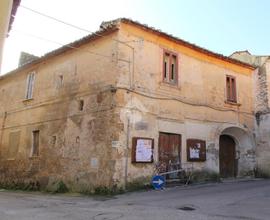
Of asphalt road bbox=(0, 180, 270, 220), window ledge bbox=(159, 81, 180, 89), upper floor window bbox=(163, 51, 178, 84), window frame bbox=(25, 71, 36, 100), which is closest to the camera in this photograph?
asphalt road bbox=(0, 180, 270, 220)

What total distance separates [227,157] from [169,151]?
4361 millimetres

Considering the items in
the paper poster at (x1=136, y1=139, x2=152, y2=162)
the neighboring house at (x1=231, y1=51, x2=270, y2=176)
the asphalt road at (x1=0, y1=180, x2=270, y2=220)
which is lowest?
the asphalt road at (x1=0, y1=180, x2=270, y2=220)

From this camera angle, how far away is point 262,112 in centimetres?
1691

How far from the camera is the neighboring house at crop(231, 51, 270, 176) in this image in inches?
647

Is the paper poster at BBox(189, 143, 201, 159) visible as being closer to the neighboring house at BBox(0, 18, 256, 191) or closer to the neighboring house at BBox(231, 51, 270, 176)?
the neighboring house at BBox(0, 18, 256, 191)

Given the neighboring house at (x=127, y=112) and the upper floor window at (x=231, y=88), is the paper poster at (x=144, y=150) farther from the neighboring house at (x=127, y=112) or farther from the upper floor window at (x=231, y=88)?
the upper floor window at (x=231, y=88)

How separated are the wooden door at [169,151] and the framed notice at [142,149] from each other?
655 millimetres

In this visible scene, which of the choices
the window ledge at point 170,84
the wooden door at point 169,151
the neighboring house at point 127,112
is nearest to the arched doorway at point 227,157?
the neighboring house at point 127,112

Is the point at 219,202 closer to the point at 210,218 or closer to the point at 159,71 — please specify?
the point at 210,218

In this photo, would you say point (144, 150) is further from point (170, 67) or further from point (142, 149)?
point (170, 67)

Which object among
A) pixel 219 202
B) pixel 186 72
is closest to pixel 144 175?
pixel 219 202

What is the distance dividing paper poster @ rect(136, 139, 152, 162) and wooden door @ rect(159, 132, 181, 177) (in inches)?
27.9

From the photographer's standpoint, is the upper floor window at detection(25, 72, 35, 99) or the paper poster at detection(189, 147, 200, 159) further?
the upper floor window at detection(25, 72, 35, 99)

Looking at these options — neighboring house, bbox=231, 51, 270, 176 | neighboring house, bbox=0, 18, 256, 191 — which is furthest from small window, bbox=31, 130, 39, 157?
neighboring house, bbox=231, 51, 270, 176
